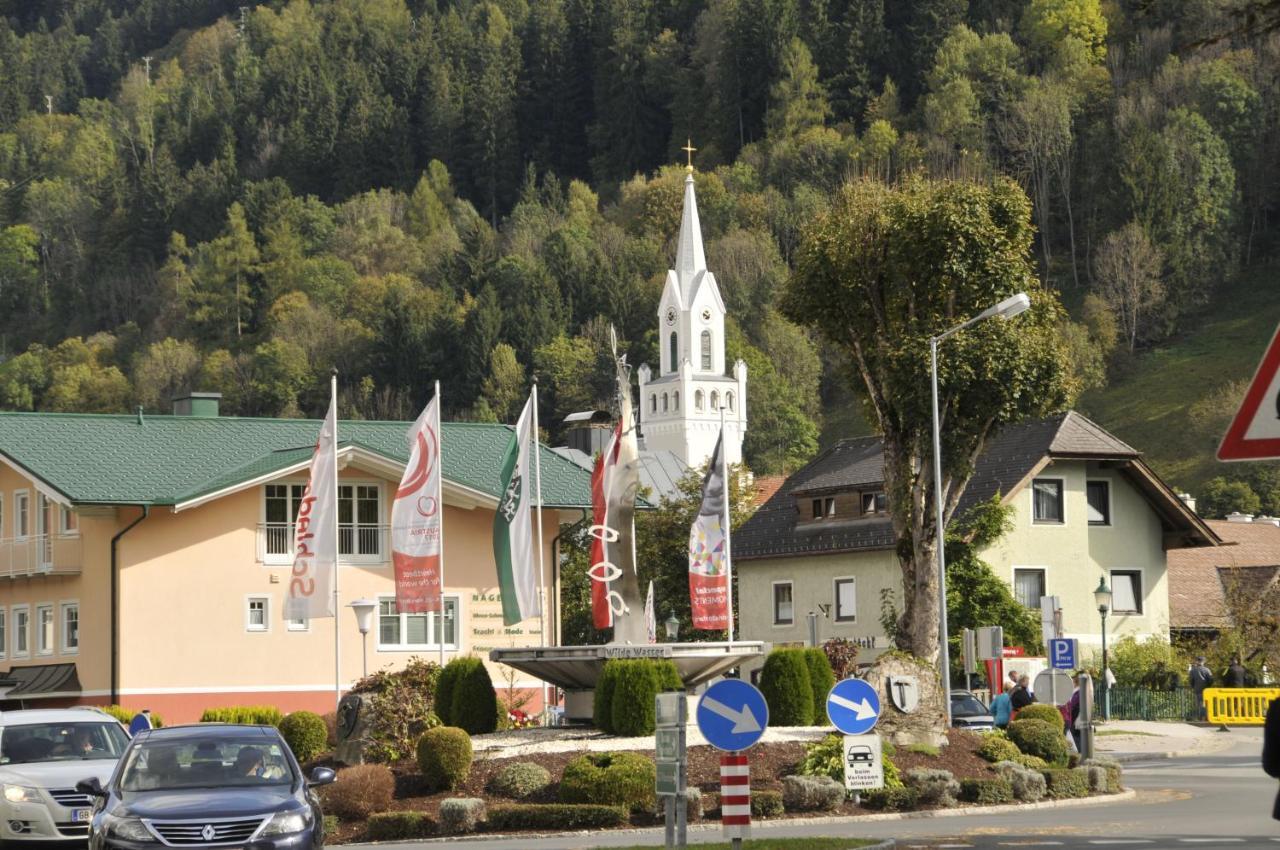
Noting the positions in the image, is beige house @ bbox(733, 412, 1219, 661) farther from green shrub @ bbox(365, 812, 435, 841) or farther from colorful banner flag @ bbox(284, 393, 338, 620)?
green shrub @ bbox(365, 812, 435, 841)

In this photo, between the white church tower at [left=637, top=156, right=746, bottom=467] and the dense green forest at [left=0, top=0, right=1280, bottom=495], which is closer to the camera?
the dense green forest at [left=0, top=0, right=1280, bottom=495]

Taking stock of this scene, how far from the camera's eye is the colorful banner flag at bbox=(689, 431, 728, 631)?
137 ft

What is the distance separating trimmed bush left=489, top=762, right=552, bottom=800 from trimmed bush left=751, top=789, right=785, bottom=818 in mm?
2846

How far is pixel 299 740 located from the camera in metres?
34.0

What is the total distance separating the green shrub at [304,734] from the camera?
3388 cm

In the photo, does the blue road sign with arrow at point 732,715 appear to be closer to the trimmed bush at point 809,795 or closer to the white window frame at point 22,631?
the trimmed bush at point 809,795

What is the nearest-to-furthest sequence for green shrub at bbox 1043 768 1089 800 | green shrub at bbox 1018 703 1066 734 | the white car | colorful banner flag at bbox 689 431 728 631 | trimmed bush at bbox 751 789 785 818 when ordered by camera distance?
the white car, trimmed bush at bbox 751 789 785 818, green shrub at bbox 1043 768 1089 800, green shrub at bbox 1018 703 1066 734, colorful banner flag at bbox 689 431 728 631

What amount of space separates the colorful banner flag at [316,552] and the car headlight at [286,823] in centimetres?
2169

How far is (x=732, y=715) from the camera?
19469 millimetres

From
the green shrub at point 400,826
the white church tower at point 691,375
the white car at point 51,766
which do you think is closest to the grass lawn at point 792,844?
the green shrub at point 400,826

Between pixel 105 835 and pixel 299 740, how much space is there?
14.8 m

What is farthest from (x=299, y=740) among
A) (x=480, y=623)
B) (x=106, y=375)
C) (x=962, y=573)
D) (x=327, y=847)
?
(x=106, y=375)

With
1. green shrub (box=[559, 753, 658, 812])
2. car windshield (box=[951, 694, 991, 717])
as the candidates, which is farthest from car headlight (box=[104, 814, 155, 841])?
car windshield (box=[951, 694, 991, 717])

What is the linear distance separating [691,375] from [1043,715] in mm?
110017
